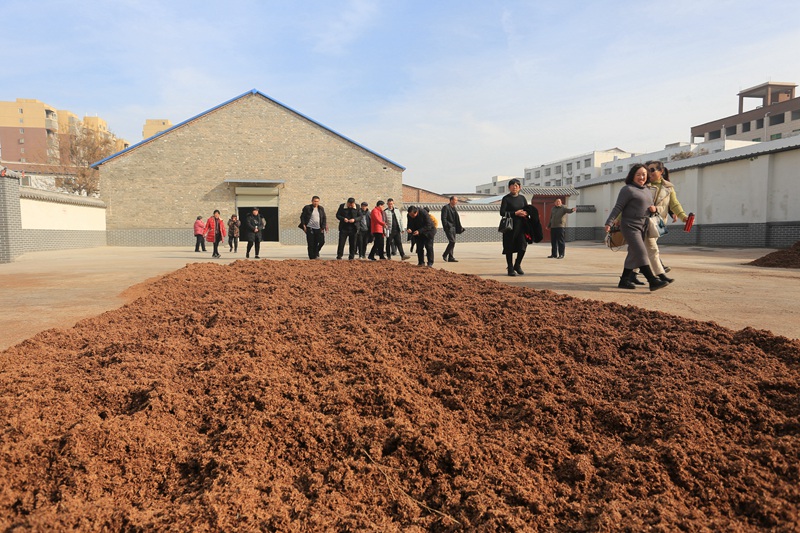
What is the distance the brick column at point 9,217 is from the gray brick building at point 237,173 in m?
11.8

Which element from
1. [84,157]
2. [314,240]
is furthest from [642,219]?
[84,157]

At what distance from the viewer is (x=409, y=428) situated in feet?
7.38

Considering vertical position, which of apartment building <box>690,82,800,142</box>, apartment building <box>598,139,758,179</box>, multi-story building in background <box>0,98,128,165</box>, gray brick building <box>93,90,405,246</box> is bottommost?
gray brick building <box>93,90,405,246</box>

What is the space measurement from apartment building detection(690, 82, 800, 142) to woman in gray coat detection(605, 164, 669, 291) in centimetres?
5746

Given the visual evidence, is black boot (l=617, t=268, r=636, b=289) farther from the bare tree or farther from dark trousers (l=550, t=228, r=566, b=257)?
the bare tree

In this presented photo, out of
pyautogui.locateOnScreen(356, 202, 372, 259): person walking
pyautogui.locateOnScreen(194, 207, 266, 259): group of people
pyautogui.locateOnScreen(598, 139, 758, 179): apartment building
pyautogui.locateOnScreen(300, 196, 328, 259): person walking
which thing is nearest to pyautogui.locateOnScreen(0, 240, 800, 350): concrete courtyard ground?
pyautogui.locateOnScreen(300, 196, 328, 259): person walking

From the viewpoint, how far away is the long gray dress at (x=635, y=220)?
6.49 m

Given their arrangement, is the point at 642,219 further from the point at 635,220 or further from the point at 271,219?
the point at 271,219

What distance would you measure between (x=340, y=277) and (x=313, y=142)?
2205 centimetres

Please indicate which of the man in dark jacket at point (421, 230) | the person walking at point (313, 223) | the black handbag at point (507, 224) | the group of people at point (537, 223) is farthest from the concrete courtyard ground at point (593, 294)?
the person walking at point (313, 223)

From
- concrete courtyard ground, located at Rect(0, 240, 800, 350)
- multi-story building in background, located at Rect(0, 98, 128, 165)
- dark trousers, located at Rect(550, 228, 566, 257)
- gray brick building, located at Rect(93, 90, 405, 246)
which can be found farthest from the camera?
multi-story building in background, located at Rect(0, 98, 128, 165)

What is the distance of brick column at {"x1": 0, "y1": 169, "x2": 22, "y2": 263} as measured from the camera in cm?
1348

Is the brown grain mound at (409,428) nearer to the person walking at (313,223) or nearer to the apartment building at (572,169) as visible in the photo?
the person walking at (313,223)

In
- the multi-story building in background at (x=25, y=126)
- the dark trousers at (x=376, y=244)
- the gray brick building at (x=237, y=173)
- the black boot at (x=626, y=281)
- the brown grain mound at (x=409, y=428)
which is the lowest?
the brown grain mound at (x=409, y=428)
